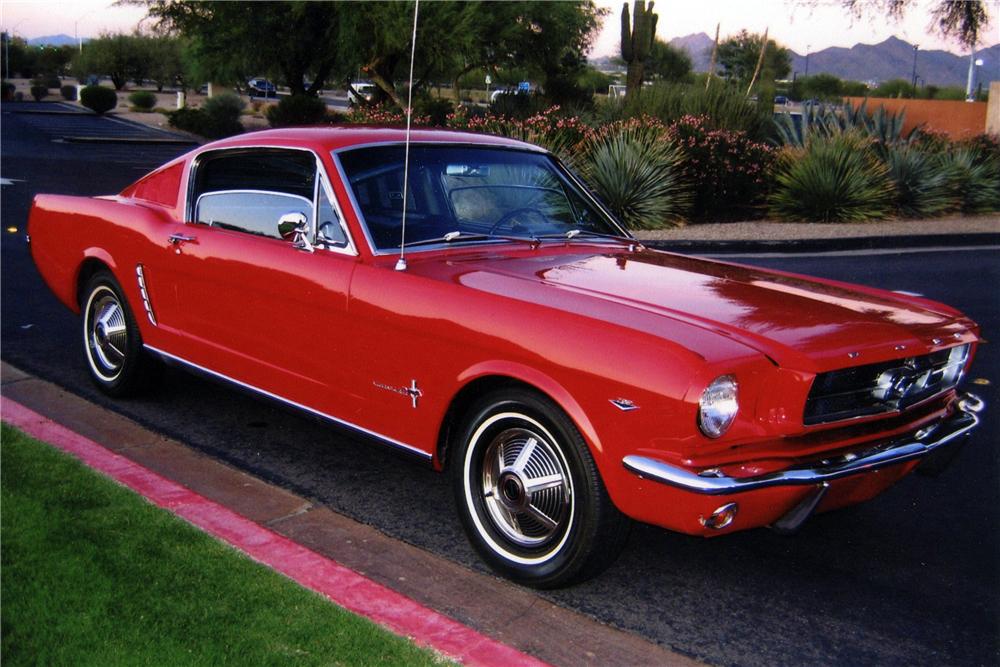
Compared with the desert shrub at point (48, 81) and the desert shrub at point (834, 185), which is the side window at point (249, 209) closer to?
the desert shrub at point (834, 185)

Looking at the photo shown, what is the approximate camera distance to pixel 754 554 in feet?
14.7

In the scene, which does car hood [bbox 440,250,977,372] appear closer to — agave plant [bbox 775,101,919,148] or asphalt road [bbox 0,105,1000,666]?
asphalt road [bbox 0,105,1000,666]

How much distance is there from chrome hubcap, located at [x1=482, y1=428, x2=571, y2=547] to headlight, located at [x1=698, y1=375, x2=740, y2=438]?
59 cm

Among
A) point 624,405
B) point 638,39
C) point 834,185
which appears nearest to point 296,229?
point 624,405

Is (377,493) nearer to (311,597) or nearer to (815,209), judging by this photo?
(311,597)

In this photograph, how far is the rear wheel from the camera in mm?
6082

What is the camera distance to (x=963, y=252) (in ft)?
49.5

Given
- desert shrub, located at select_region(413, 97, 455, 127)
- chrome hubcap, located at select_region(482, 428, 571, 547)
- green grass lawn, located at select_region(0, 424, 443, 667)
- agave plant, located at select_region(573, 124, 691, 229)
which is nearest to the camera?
green grass lawn, located at select_region(0, 424, 443, 667)

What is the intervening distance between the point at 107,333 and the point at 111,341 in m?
0.05

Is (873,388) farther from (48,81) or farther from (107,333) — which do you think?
(48,81)

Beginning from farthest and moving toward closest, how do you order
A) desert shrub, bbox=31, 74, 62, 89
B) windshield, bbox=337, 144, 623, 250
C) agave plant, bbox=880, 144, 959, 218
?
1. desert shrub, bbox=31, 74, 62, 89
2. agave plant, bbox=880, 144, 959, 218
3. windshield, bbox=337, 144, 623, 250

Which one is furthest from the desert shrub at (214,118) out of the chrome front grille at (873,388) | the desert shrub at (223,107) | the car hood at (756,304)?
the chrome front grille at (873,388)

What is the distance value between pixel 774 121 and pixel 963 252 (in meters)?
5.70

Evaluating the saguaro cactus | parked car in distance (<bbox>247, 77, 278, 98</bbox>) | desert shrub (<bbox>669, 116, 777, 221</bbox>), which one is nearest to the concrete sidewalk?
desert shrub (<bbox>669, 116, 777, 221</bbox>)
